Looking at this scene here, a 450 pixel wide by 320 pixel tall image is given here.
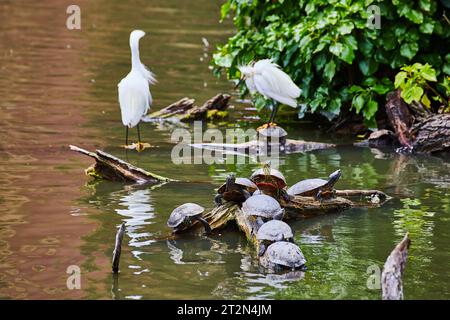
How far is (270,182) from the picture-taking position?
8.29 metres

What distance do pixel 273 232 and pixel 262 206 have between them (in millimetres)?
508

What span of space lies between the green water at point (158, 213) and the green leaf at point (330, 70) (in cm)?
98

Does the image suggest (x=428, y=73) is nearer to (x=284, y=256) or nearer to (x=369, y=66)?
(x=369, y=66)

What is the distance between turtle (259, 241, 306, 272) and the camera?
22.7 feet

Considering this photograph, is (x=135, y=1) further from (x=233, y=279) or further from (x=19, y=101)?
(x=233, y=279)

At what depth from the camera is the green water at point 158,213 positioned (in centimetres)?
673

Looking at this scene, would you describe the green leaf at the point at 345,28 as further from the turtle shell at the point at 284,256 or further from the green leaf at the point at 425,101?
the turtle shell at the point at 284,256

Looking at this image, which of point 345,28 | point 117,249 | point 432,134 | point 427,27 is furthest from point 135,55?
point 117,249

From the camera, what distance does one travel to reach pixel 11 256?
286 inches

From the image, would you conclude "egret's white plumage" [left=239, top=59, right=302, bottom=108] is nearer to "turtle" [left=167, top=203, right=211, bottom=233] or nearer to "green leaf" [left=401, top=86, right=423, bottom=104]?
"green leaf" [left=401, top=86, right=423, bottom=104]

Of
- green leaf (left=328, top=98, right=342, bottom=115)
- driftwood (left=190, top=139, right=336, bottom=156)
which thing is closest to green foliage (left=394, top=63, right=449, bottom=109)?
green leaf (left=328, top=98, right=342, bottom=115)

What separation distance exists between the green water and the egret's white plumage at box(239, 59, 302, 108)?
845 mm

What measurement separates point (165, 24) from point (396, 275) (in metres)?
17.9

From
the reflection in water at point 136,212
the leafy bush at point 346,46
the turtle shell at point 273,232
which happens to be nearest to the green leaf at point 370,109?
the leafy bush at point 346,46
